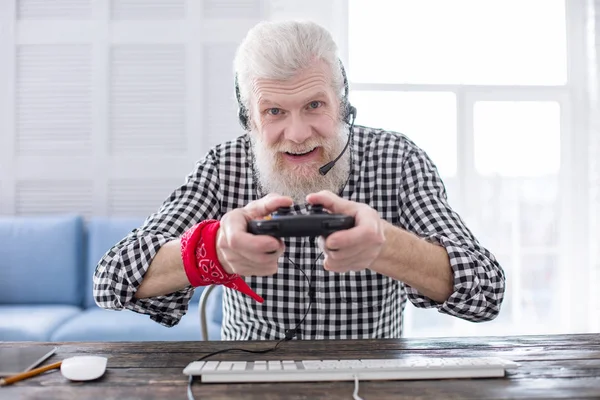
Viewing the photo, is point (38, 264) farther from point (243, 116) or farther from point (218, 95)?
point (243, 116)

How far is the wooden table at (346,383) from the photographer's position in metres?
0.68

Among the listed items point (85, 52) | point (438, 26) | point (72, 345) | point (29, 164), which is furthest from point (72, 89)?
point (72, 345)

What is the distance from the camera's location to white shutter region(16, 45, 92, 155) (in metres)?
3.29

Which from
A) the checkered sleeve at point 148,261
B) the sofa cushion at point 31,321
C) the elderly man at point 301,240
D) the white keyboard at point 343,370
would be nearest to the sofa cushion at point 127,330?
the sofa cushion at point 31,321

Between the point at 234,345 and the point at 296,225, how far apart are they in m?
0.31

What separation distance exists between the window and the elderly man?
2098 millimetres

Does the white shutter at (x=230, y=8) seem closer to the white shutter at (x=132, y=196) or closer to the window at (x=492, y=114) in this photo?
the window at (x=492, y=114)

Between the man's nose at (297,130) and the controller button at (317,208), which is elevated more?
the man's nose at (297,130)

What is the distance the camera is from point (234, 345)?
93 cm

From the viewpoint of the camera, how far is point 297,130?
3.95 feet

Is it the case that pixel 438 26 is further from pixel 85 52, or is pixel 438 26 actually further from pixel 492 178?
pixel 85 52

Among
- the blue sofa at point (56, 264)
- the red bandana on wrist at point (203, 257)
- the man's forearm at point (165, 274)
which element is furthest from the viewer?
the blue sofa at point (56, 264)

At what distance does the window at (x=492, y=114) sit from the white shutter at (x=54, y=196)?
5.86 ft

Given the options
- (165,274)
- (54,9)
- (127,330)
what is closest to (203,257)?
(165,274)
